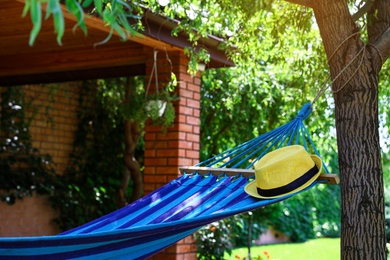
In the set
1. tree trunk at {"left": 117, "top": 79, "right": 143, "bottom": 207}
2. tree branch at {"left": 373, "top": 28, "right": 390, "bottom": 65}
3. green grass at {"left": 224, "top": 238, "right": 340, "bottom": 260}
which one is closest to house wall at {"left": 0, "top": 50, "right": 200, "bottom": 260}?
tree trunk at {"left": 117, "top": 79, "right": 143, "bottom": 207}

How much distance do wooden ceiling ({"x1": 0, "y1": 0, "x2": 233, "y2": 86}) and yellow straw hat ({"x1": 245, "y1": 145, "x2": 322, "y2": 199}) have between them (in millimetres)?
1377

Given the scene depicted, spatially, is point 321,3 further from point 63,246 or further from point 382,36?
point 63,246

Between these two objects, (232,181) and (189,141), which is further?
(189,141)

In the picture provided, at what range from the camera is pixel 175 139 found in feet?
15.2

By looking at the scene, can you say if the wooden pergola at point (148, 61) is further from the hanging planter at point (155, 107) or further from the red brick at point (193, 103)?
the hanging planter at point (155, 107)

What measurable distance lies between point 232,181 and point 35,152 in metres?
3.46

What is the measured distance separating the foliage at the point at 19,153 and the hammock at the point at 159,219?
2932mm

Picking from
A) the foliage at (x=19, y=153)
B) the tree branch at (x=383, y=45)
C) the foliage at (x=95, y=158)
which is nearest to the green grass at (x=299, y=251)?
the foliage at (x=95, y=158)

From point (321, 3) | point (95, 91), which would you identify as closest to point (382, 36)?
point (321, 3)

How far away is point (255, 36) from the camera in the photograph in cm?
441

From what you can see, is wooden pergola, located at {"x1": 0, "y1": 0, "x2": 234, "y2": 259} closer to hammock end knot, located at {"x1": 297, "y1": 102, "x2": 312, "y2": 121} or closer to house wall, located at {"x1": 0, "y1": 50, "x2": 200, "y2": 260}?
house wall, located at {"x1": 0, "y1": 50, "x2": 200, "y2": 260}

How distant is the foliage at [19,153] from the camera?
6082mm

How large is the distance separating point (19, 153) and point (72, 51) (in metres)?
1.54

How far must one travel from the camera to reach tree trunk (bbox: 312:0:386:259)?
9.94ft
